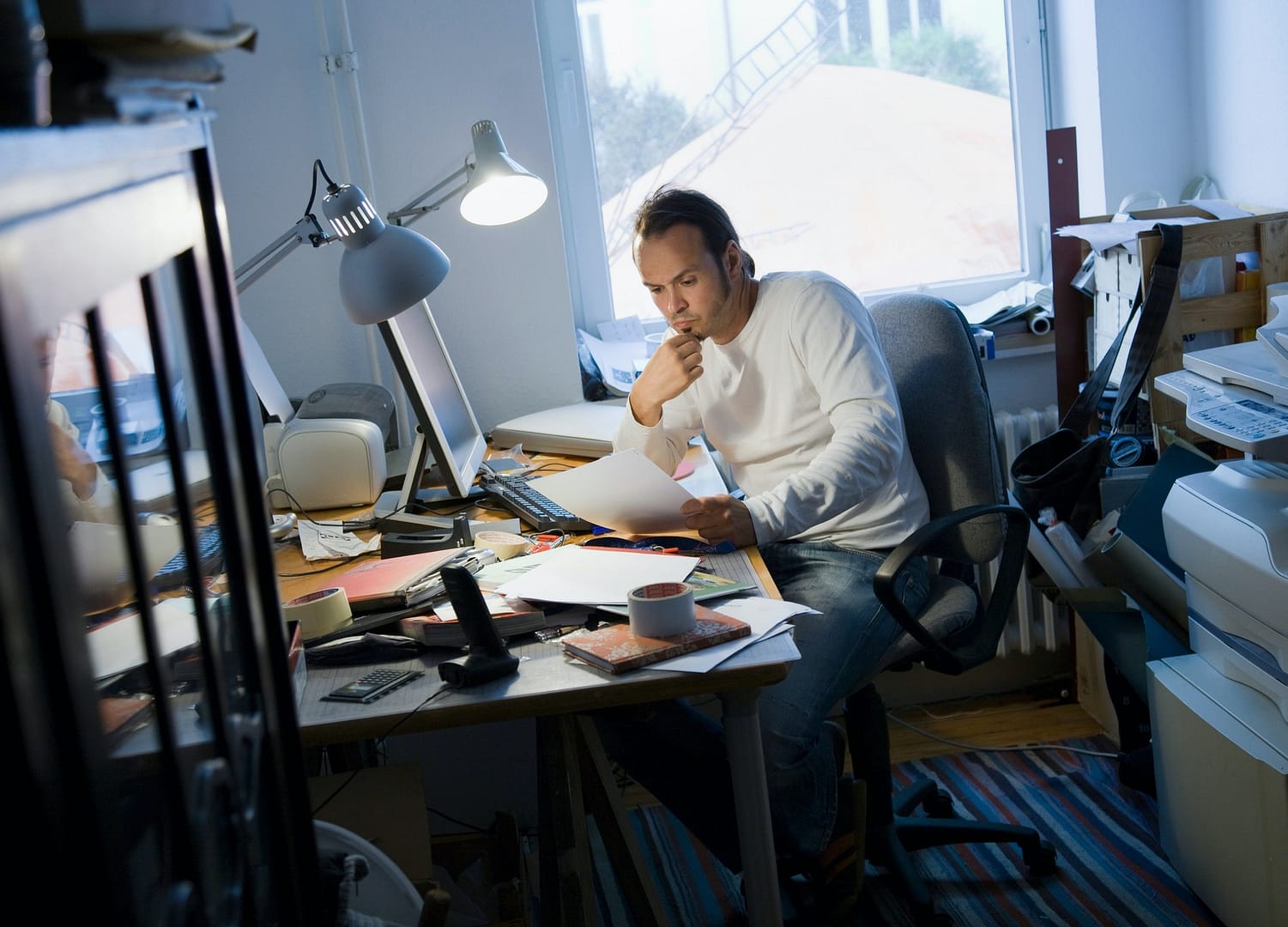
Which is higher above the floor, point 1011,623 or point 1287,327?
point 1287,327

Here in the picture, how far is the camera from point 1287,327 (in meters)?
1.67

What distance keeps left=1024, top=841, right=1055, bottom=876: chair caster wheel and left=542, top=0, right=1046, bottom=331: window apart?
1454 mm

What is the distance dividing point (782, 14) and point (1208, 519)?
1.68 m

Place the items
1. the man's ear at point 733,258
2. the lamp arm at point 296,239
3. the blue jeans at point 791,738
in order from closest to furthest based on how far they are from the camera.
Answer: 1. the blue jeans at point 791,738
2. the lamp arm at point 296,239
3. the man's ear at point 733,258

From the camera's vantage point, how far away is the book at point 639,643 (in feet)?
4.11

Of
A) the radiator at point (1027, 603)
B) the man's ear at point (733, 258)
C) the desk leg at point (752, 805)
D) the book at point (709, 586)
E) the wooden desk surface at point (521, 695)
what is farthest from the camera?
the radiator at point (1027, 603)

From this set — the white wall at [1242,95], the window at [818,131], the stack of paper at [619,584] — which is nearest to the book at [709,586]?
the stack of paper at [619,584]

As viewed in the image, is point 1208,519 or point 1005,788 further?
point 1005,788

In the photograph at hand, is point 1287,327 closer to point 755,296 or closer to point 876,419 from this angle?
point 876,419

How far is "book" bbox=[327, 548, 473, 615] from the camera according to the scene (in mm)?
1482

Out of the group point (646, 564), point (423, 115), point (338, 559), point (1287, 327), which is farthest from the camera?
point (423, 115)

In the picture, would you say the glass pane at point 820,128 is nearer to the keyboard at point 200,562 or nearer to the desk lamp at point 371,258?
the desk lamp at point 371,258

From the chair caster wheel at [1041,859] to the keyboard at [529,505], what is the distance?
98 cm

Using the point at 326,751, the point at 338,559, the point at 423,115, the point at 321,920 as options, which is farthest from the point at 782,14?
the point at 321,920
